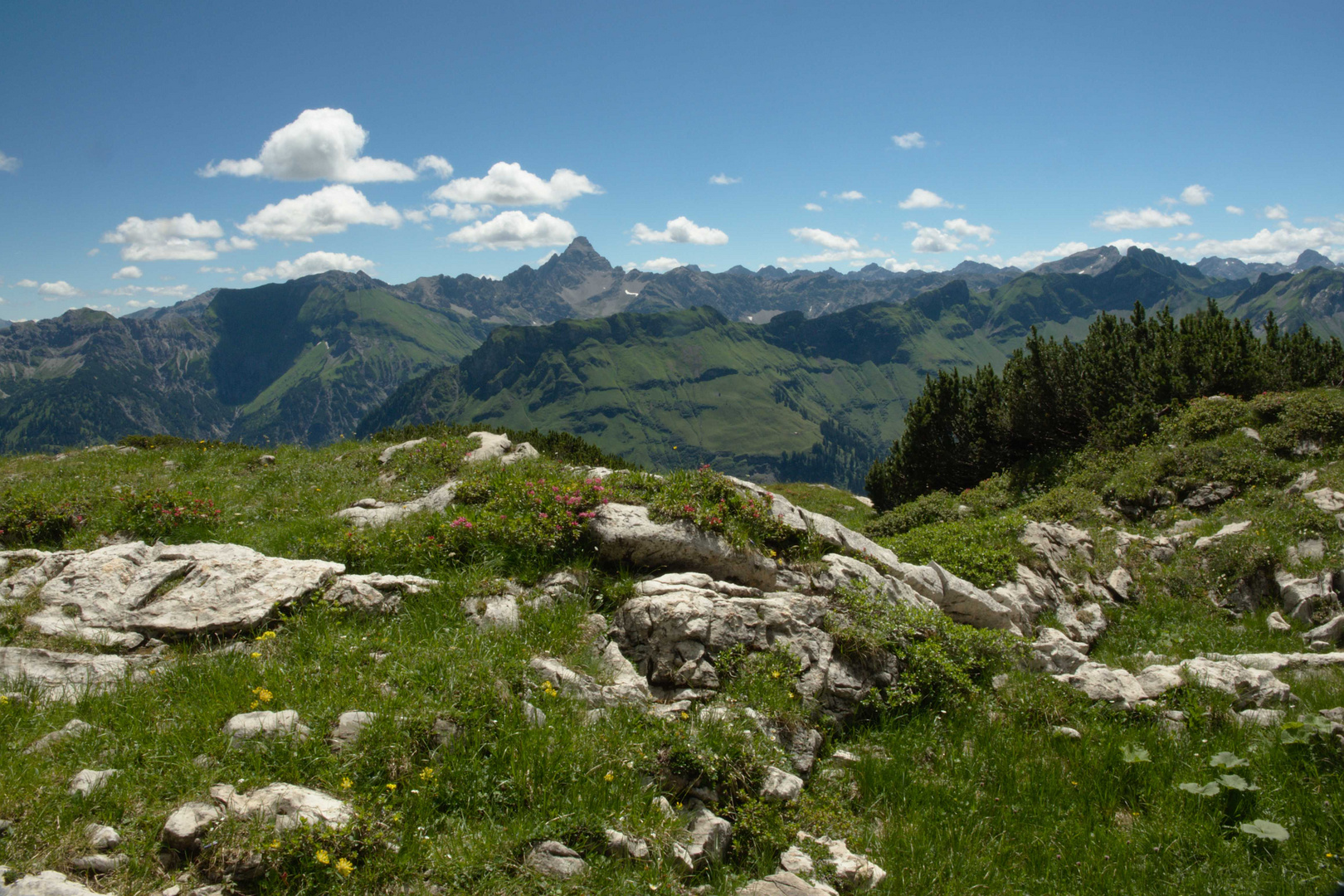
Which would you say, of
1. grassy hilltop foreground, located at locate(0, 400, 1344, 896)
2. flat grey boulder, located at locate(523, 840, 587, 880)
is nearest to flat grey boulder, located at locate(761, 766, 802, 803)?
grassy hilltop foreground, located at locate(0, 400, 1344, 896)

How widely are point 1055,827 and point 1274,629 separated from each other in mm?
9493

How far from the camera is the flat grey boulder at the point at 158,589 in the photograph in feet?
25.7

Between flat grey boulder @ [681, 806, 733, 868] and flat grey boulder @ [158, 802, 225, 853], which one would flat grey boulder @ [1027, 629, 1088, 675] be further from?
flat grey boulder @ [158, 802, 225, 853]

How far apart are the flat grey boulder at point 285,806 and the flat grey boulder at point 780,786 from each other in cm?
358

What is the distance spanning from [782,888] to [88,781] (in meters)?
5.56

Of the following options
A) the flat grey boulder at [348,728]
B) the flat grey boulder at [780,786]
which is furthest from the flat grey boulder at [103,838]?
the flat grey boulder at [780,786]

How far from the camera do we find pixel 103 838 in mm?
4586

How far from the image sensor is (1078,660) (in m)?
9.66

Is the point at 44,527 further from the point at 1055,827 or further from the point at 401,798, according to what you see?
the point at 1055,827

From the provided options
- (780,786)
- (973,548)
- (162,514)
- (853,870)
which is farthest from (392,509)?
(973,548)

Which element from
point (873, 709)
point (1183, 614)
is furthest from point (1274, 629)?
point (873, 709)

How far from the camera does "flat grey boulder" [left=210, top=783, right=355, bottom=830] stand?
4863 millimetres

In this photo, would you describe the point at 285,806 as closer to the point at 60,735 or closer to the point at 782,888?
the point at 60,735

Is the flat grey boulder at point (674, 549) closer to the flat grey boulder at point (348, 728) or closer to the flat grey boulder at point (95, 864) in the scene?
the flat grey boulder at point (348, 728)
